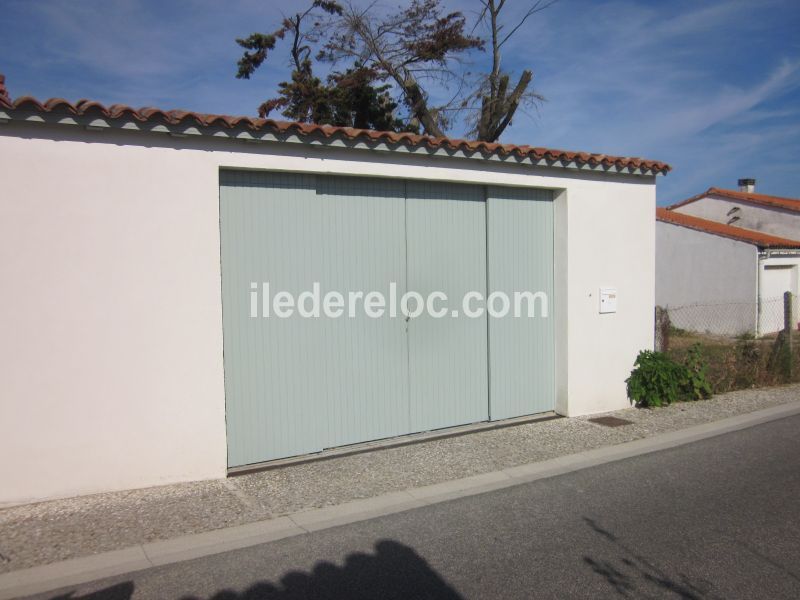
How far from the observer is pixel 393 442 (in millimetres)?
6855

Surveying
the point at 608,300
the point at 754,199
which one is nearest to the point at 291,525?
the point at 608,300

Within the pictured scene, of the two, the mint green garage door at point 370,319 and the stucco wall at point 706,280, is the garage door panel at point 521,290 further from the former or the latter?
the stucco wall at point 706,280

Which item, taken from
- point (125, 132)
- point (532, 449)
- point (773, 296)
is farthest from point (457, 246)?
point (773, 296)

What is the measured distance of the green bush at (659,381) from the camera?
849 cm

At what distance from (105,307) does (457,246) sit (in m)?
3.81

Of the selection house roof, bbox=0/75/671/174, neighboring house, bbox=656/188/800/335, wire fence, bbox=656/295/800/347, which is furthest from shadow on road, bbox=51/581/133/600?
neighboring house, bbox=656/188/800/335

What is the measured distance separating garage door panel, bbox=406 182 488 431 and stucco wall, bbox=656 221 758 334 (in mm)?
13895

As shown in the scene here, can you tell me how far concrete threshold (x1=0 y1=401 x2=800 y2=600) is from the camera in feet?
13.0

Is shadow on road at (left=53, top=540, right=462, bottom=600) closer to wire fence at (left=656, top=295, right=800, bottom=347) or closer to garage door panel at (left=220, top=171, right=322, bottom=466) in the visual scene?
garage door panel at (left=220, top=171, right=322, bottom=466)

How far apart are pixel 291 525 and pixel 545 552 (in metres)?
1.89

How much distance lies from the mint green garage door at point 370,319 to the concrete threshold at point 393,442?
71 mm

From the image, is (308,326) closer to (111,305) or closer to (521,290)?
(111,305)

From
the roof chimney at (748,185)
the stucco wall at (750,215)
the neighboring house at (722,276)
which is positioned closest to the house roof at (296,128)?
the neighboring house at (722,276)

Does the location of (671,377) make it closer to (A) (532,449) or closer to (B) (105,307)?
(A) (532,449)
